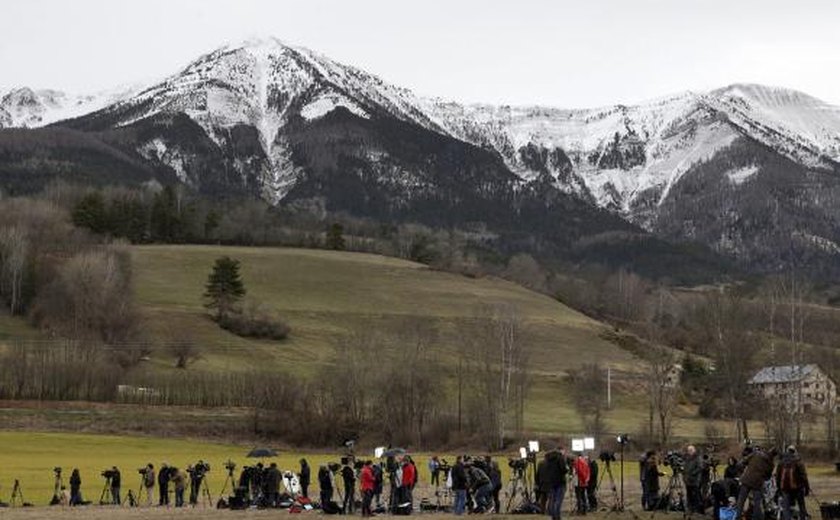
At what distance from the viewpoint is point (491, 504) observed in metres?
36.9

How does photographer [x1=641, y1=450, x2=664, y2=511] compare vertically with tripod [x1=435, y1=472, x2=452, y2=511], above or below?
above

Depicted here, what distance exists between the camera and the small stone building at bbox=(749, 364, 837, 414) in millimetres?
84250

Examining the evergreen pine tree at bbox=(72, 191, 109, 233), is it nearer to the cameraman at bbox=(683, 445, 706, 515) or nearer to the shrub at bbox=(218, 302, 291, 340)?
the shrub at bbox=(218, 302, 291, 340)

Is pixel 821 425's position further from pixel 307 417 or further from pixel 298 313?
pixel 298 313

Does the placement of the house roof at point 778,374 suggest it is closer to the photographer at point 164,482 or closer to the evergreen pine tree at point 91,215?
the photographer at point 164,482

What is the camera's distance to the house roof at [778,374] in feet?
298

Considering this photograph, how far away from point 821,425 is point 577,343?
164 ft

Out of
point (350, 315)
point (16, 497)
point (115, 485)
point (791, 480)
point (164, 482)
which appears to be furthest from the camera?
point (350, 315)

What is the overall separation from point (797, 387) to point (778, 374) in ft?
70.1

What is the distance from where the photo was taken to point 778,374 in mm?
108250

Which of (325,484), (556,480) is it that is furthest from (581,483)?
(325,484)

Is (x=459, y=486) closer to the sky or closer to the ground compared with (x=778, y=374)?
closer to the ground

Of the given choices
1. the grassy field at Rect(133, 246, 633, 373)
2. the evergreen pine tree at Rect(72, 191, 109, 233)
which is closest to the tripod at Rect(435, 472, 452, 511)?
the grassy field at Rect(133, 246, 633, 373)

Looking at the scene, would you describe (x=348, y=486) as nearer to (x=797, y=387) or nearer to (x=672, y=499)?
(x=672, y=499)
